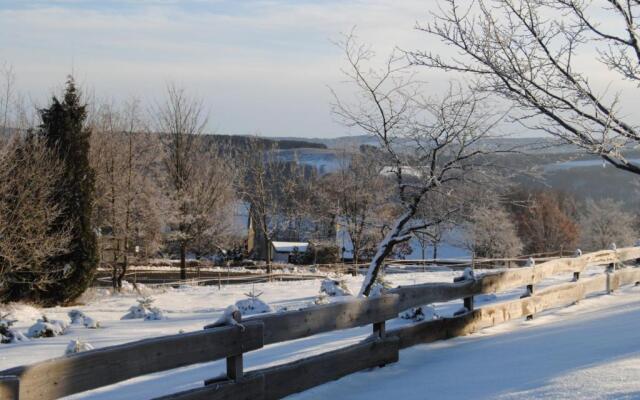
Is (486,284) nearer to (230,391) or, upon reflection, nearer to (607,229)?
(230,391)

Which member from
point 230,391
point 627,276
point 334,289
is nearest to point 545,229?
point 334,289

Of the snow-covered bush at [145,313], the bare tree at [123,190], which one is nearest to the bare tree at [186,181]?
the bare tree at [123,190]

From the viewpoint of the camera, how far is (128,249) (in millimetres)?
37562

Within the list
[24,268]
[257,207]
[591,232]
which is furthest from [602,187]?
[24,268]

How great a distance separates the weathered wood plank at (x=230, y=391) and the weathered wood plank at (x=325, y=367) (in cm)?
8

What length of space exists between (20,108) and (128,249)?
8987mm

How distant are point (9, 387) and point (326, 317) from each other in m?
3.01

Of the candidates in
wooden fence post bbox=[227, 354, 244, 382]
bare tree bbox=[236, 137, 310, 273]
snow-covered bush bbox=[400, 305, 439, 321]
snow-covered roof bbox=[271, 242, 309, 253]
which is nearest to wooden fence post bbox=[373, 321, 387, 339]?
wooden fence post bbox=[227, 354, 244, 382]

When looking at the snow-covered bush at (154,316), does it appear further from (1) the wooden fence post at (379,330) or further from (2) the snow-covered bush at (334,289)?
(1) the wooden fence post at (379,330)

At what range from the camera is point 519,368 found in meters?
6.31

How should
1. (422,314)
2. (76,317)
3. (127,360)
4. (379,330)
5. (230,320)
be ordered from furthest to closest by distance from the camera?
(76,317) < (422,314) < (379,330) < (230,320) < (127,360)

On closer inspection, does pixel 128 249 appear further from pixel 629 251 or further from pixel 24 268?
pixel 629 251

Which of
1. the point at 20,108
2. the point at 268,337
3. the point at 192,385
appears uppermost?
the point at 20,108

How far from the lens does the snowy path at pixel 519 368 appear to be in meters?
5.34
